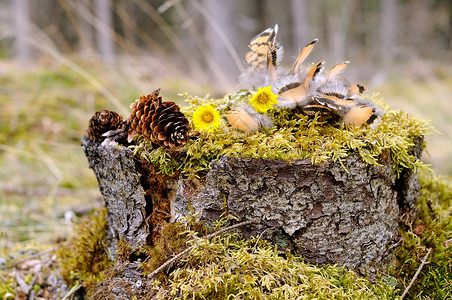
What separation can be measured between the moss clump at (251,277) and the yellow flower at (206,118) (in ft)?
1.42

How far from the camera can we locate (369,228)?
1299 mm

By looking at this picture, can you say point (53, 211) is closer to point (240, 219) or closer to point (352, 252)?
point (240, 219)

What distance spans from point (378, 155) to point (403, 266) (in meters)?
0.54

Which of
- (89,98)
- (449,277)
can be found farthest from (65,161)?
(449,277)

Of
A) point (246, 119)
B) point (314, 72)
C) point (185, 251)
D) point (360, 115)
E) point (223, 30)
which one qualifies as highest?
point (223, 30)

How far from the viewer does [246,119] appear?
131cm

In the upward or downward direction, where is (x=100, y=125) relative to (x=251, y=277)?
upward

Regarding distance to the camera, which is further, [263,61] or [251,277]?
[263,61]

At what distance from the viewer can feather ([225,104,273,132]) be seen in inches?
51.3

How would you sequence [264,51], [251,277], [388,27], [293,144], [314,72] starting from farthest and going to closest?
1. [388,27]
2. [264,51]
3. [314,72]
4. [293,144]
5. [251,277]

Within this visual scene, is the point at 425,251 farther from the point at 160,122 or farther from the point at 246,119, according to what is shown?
the point at 160,122

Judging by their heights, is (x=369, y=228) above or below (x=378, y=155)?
below

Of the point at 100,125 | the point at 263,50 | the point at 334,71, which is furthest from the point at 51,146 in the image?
the point at 334,71

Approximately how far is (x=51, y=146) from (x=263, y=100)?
355 cm
